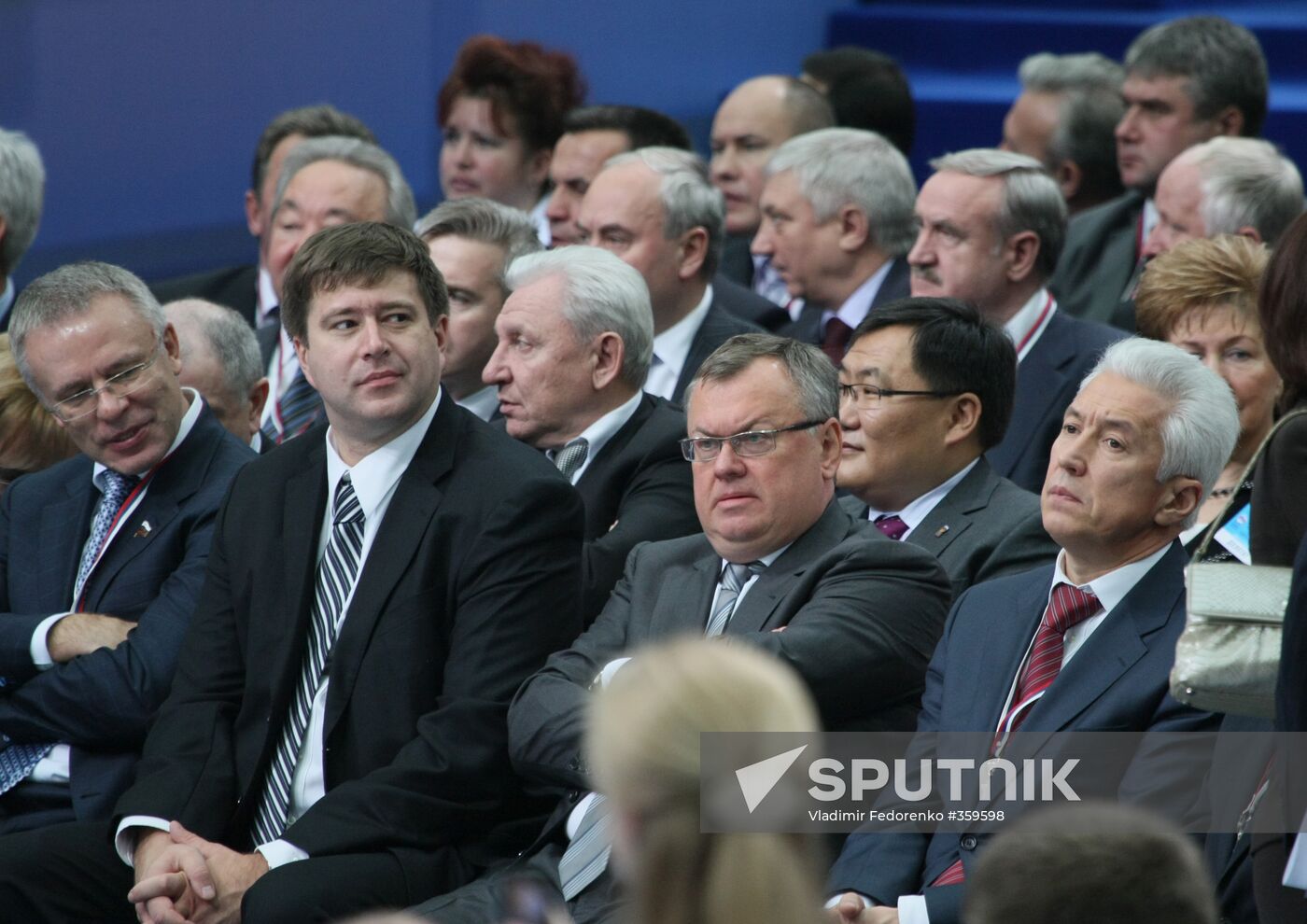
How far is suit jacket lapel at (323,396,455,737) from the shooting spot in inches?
130

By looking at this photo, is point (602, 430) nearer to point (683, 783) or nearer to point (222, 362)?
point (222, 362)

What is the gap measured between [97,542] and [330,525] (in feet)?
2.24

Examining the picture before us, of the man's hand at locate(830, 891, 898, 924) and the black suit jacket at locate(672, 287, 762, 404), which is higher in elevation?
the black suit jacket at locate(672, 287, 762, 404)

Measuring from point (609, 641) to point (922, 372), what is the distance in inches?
41.1

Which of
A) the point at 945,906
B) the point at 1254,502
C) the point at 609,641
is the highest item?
the point at 1254,502

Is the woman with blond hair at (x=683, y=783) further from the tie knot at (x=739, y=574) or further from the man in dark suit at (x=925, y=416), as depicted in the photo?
the man in dark suit at (x=925, y=416)

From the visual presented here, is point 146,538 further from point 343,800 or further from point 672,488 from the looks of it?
point 672,488

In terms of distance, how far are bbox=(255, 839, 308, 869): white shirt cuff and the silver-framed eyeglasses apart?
1.10 metres

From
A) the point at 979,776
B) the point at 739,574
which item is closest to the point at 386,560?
the point at 739,574

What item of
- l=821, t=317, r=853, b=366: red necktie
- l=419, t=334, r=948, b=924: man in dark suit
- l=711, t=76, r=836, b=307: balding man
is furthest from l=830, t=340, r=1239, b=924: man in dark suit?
l=711, t=76, r=836, b=307: balding man

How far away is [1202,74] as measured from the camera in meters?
6.51

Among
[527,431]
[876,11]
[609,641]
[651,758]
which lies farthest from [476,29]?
[651,758]

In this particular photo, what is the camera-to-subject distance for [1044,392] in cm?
474

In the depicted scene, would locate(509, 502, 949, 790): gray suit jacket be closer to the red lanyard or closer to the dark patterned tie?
the dark patterned tie
